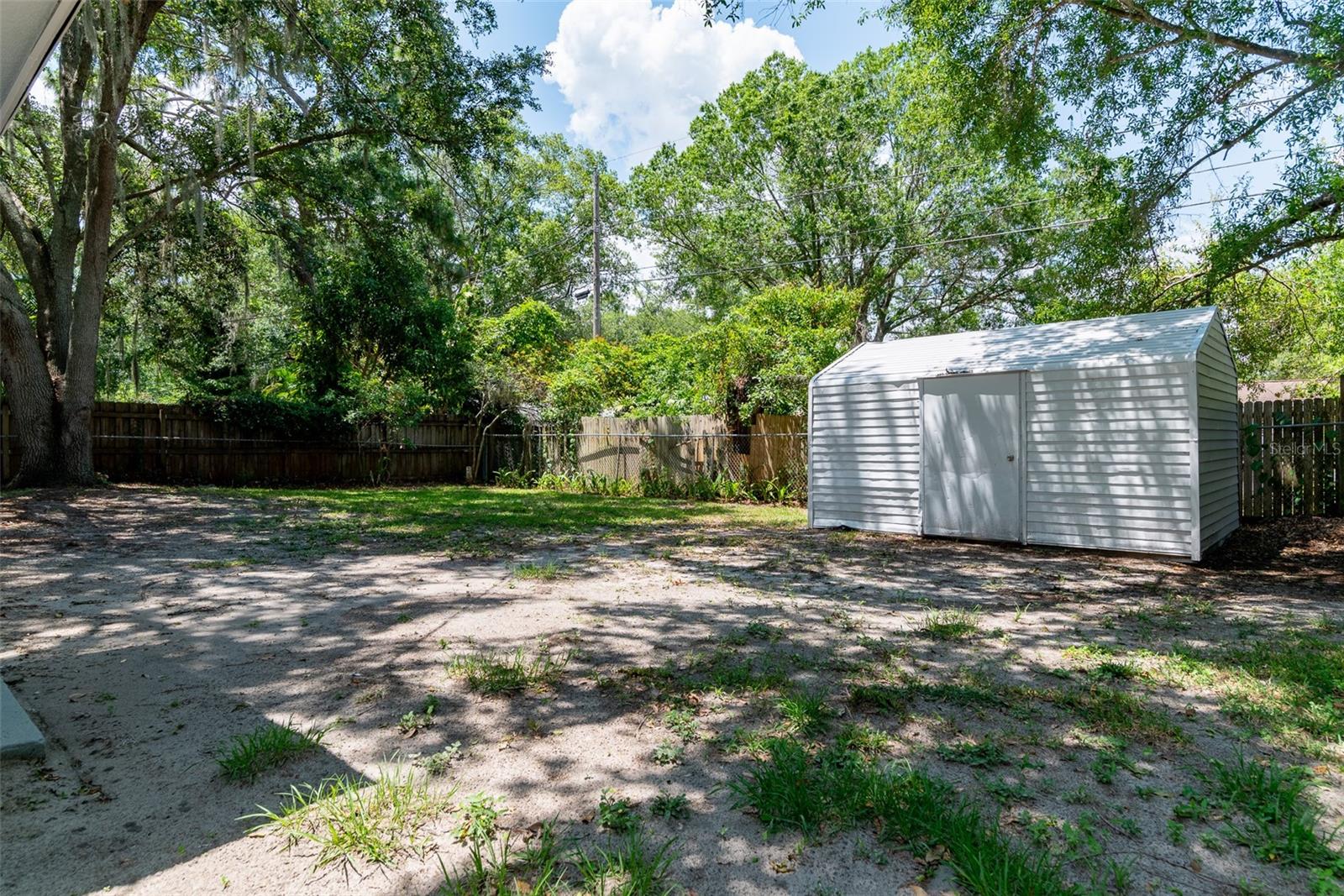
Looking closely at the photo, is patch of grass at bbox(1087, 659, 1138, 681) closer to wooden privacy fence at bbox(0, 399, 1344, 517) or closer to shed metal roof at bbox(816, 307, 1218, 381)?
shed metal roof at bbox(816, 307, 1218, 381)

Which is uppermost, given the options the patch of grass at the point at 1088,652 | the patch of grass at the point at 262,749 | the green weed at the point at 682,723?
the patch of grass at the point at 262,749

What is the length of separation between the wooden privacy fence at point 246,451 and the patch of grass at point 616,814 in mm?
13294

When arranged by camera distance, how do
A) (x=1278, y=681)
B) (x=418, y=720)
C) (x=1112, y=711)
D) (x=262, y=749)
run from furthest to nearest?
(x=1278, y=681)
(x=1112, y=711)
(x=418, y=720)
(x=262, y=749)

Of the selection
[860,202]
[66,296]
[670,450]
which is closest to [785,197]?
[860,202]

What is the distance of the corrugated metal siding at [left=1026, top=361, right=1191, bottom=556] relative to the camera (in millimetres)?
6551

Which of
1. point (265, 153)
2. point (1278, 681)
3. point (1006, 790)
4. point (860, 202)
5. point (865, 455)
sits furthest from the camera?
point (860, 202)

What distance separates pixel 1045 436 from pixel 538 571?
5.53 metres

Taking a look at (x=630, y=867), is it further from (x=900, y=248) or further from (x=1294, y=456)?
(x=900, y=248)

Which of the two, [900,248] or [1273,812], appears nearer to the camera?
[1273,812]

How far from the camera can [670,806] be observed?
2.11m

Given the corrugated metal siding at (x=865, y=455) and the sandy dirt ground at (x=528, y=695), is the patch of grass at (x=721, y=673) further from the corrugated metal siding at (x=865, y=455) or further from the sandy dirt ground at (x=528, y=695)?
the corrugated metal siding at (x=865, y=455)

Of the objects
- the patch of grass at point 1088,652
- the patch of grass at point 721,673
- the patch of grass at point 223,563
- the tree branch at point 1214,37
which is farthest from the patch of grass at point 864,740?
the tree branch at point 1214,37

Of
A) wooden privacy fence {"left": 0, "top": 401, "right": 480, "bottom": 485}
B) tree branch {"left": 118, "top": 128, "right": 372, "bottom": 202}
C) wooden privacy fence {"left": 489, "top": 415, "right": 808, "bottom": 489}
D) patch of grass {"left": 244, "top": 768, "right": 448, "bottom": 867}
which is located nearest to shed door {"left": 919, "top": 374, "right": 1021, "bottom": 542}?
wooden privacy fence {"left": 489, "top": 415, "right": 808, "bottom": 489}

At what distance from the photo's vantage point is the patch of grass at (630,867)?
67.3 inches
